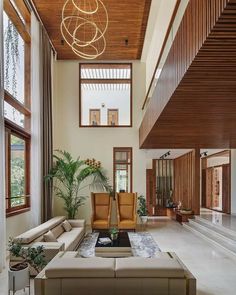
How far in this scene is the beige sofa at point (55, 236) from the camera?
4851 millimetres

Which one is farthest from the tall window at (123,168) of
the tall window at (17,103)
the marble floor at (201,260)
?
the tall window at (17,103)

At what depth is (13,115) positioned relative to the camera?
23.9 feet

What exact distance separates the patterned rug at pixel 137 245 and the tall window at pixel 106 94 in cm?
391

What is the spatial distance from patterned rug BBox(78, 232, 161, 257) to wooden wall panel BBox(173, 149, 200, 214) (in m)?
3.15

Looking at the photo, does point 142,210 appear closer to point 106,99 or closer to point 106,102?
point 106,102

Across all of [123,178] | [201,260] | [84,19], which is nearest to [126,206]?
[123,178]

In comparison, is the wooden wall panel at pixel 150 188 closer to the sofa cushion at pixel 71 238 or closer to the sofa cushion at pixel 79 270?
the sofa cushion at pixel 71 238

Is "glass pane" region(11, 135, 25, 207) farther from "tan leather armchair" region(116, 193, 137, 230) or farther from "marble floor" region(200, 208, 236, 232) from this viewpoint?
"marble floor" region(200, 208, 236, 232)

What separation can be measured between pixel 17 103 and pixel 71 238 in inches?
130

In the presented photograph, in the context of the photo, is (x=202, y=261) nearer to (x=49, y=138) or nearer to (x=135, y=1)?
(x=49, y=138)

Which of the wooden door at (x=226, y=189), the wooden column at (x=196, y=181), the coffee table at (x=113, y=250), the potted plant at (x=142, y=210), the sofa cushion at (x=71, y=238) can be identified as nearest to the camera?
the coffee table at (x=113, y=250)

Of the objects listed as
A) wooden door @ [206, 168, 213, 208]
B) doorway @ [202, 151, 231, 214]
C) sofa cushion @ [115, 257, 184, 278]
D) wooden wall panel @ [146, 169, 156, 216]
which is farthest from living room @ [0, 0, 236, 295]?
wooden wall panel @ [146, 169, 156, 216]

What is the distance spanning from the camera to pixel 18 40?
7.78 meters

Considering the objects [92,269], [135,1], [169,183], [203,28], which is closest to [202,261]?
[92,269]
